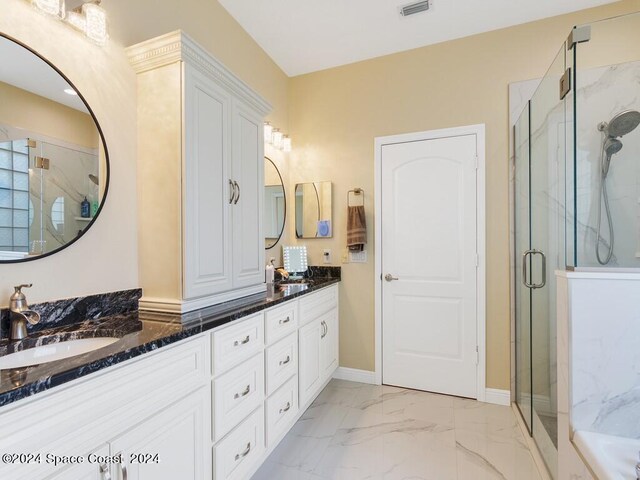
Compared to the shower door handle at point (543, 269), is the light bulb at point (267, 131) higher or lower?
higher

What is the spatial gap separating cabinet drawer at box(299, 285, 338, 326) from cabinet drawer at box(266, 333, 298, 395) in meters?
0.20

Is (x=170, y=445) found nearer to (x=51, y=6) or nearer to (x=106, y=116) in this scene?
(x=106, y=116)

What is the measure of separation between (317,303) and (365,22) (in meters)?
2.22

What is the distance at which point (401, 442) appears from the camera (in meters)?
2.02

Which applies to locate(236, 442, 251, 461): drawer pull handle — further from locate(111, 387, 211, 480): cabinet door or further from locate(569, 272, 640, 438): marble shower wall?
locate(569, 272, 640, 438): marble shower wall

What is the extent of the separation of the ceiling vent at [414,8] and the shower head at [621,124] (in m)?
1.43

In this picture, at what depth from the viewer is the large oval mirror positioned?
1151 mm

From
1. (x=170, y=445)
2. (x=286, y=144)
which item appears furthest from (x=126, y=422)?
(x=286, y=144)

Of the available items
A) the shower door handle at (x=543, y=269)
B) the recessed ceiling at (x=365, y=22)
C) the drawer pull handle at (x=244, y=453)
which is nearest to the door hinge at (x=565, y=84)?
the shower door handle at (x=543, y=269)

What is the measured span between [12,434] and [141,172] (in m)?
1.21

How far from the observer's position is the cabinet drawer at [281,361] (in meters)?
1.74

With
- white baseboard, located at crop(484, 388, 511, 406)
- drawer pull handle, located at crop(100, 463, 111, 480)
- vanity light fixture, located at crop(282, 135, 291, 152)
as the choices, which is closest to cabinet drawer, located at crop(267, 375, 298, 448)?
drawer pull handle, located at crop(100, 463, 111, 480)

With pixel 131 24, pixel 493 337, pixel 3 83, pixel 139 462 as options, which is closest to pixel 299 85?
pixel 131 24

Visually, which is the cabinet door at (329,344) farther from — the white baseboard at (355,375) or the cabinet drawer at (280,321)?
the cabinet drawer at (280,321)
